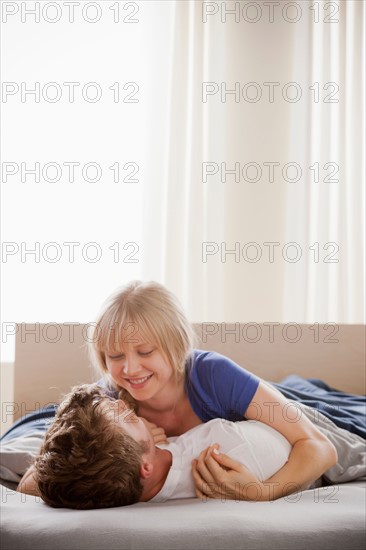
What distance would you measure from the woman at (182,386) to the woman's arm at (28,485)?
259 mm

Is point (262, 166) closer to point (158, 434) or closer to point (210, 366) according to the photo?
point (210, 366)

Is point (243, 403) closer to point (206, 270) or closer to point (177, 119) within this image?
point (206, 270)

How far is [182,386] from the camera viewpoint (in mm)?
1671

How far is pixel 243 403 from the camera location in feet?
5.07

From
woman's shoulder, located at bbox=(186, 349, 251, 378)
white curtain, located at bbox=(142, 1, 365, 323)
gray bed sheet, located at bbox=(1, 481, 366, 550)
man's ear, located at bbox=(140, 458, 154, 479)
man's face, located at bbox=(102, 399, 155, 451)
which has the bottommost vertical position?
gray bed sheet, located at bbox=(1, 481, 366, 550)

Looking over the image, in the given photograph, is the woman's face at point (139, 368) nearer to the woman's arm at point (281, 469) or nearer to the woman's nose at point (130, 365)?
the woman's nose at point (130, 365)

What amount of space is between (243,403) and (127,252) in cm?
186

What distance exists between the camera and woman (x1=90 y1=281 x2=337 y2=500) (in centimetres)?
145

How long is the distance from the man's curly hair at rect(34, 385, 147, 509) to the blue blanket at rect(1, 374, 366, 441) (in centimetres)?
51

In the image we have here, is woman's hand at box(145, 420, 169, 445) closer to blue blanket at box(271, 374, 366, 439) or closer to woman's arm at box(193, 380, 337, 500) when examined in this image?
woman's arm at box(193, 380, 337, 500)

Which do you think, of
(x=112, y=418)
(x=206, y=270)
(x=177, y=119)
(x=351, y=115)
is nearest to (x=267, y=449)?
(x=112, y=418)

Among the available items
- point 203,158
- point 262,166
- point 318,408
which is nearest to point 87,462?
point 318,408

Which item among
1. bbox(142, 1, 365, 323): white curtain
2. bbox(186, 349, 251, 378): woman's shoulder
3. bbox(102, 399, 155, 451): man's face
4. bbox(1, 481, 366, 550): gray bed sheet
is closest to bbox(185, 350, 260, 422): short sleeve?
bbox(186, 349, 251, 378): woman's shoulder

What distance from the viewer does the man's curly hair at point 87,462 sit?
124cm
